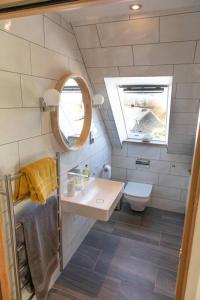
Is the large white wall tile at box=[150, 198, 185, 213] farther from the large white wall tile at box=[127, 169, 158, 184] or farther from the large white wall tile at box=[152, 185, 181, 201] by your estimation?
the large white wall tile at box=[127, 169, 158, 184]

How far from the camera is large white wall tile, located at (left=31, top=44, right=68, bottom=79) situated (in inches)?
56.6

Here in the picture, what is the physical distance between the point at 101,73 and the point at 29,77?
997 millimetres

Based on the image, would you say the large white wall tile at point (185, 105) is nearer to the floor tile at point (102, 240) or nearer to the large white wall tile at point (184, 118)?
the large white wall tile at point (184, 118)

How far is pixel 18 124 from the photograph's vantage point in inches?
53.0

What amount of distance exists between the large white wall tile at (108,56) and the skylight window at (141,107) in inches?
10.2

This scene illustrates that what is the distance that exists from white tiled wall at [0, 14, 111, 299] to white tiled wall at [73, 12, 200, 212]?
0.27m

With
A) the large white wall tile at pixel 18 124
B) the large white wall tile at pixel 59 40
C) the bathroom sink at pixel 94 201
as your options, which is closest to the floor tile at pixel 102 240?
the bathroom sink at pixel 94 201

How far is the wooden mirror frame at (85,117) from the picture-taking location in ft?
5.53

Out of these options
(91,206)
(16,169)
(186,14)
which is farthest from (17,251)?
(186,14)

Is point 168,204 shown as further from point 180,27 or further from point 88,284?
point 180,27

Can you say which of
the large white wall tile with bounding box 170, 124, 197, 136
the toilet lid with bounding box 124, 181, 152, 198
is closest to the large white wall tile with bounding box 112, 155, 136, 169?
the toilet lid with bounding box 124, 181, 152, 198

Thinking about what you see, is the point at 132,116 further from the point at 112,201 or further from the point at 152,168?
the point at 112,201

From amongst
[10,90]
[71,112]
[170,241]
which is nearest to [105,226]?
[170,241]

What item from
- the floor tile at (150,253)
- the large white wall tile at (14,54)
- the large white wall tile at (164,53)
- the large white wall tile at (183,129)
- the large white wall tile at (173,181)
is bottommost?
the floor tile at (150,253)
